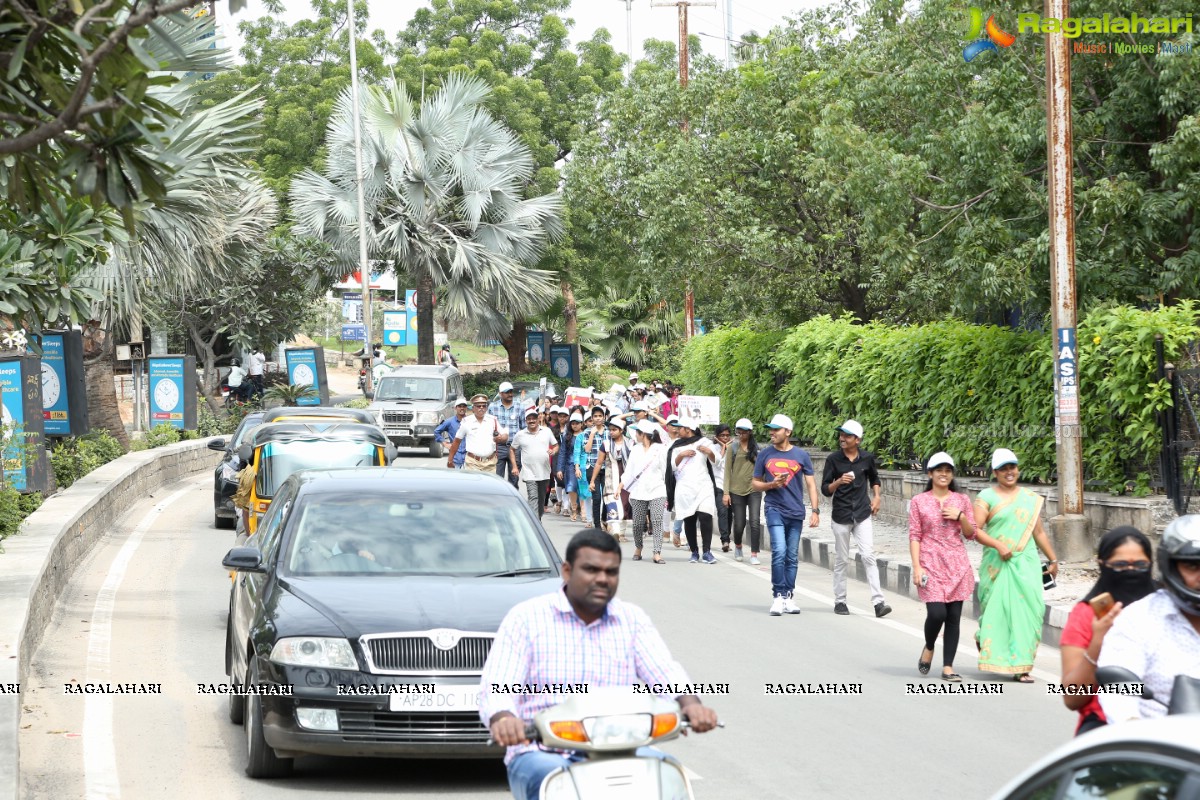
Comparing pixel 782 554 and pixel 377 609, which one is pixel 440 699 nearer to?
pixel 377 609

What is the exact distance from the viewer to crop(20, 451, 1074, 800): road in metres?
7.64

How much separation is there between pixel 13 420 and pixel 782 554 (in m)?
9.19

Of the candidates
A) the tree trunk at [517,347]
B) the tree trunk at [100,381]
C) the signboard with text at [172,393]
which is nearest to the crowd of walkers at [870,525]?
the tree trunk at [100,381]

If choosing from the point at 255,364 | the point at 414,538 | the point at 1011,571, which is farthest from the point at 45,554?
the point at 255,364

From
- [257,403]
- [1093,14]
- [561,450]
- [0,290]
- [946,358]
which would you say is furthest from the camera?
[257,403]

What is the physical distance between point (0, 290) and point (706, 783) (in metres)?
7.08

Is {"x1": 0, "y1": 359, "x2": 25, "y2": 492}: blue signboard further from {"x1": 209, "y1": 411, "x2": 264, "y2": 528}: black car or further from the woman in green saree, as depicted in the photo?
the woman in green saree

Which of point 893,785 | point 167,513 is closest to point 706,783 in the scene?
point 893,785

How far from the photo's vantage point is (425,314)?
44.5 m

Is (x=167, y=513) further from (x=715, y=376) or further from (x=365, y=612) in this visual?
(x=365, y=612)

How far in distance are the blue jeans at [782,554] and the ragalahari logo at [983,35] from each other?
7.41 meters

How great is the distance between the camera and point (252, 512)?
14.3m

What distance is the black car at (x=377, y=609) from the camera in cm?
722

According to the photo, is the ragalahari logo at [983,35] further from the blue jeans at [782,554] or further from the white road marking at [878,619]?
the blue jeans at [782,554]
